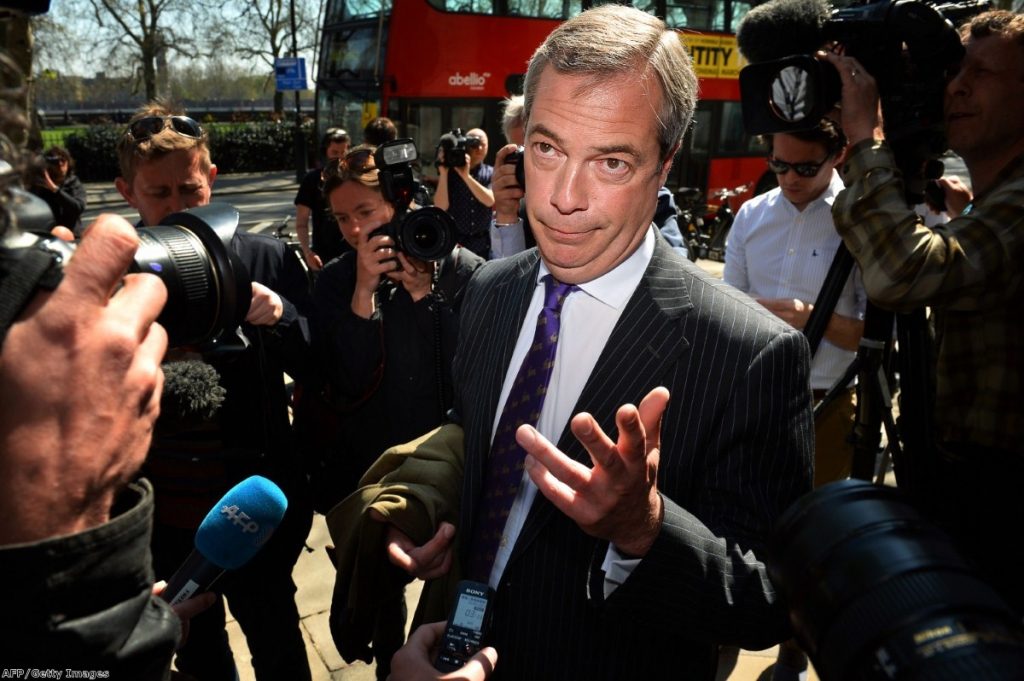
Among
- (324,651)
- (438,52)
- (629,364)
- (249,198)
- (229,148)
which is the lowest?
(324,651)

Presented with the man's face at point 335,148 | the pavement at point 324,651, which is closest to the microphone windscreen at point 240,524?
the pavement at point 324,651

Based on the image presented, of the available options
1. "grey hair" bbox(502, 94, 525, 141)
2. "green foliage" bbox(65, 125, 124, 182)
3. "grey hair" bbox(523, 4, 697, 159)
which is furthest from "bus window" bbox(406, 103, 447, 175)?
"green foliage" bbox(65, 125, 124, 182)

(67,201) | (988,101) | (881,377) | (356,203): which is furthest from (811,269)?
(67,201)

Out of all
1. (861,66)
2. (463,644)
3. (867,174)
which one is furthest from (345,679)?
(861,66)

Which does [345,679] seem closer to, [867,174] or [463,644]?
[463,644]

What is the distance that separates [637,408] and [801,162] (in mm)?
1799

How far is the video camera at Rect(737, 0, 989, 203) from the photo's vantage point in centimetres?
176

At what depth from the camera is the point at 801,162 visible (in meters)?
2.62

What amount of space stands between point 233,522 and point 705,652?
3.33 ft

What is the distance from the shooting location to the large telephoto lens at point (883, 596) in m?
0.61

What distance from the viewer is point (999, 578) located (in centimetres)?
177

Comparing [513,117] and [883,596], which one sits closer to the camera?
[883,596]

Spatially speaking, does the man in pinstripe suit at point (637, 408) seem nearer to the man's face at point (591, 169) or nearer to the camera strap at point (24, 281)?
the man's face at point (591, 169)

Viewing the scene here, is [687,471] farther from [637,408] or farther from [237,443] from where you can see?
[237,443]
